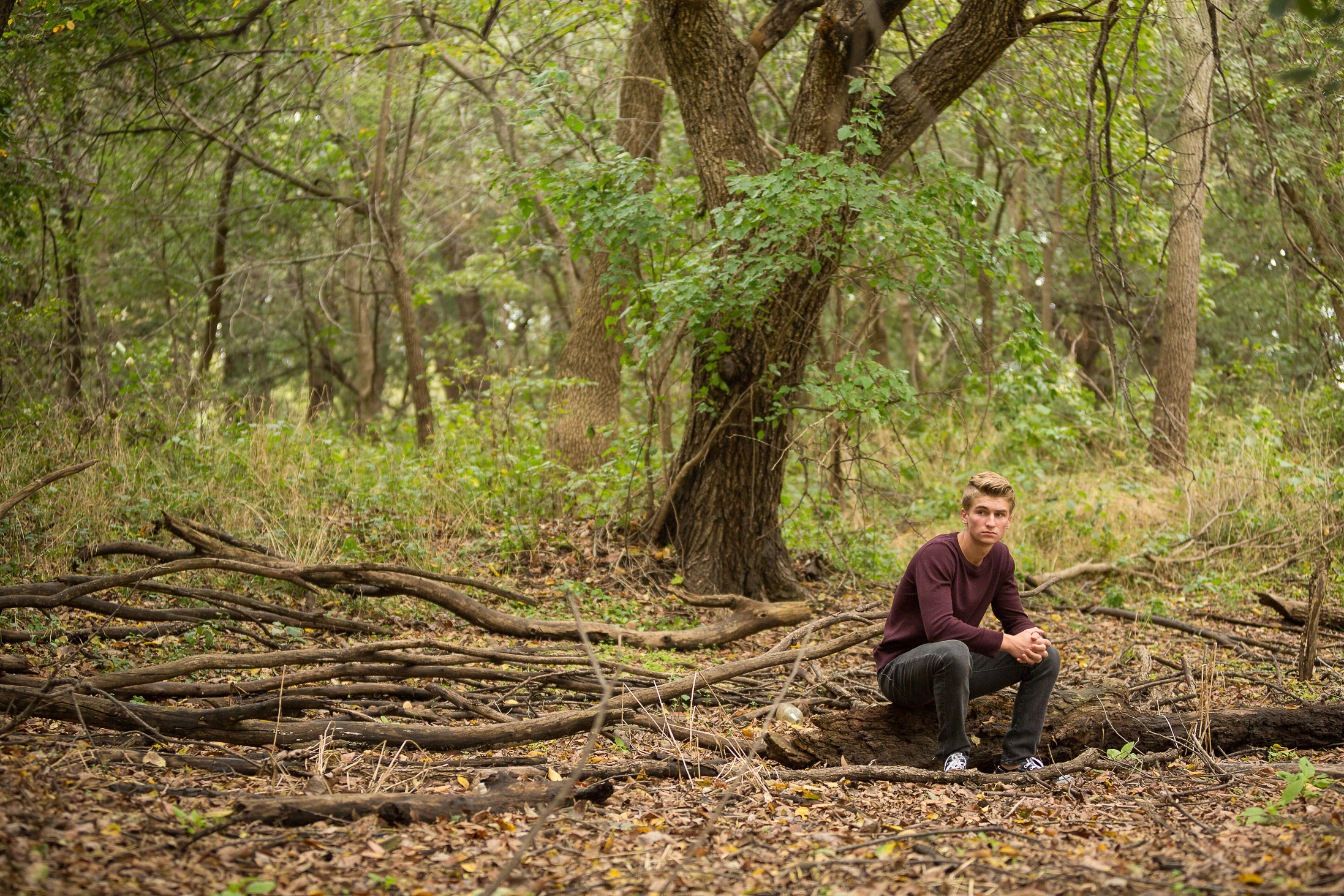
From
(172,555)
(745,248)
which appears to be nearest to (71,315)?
(172,555)

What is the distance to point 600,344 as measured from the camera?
10234 mm

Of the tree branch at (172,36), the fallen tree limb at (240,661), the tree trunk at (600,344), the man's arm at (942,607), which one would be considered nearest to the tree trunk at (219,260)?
the tree branch at (172,36)

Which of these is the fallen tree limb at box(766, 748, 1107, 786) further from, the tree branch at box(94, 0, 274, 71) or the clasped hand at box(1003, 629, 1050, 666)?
the tree branch at box(94, 0, 274, 71)

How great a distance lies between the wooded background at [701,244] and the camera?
21.5 feet

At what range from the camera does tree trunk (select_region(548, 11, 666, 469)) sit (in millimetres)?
9828

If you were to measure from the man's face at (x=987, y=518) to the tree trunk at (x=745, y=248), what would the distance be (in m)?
2.82

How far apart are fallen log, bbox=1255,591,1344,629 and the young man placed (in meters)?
3.41

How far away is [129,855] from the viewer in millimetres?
2611

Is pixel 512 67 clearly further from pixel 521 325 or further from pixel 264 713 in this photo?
pixel 521 325

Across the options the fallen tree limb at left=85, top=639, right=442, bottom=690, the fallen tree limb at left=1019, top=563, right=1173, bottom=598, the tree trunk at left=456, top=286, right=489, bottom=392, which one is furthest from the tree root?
the tree trunk at left=456, top=286, right=489, bottom=392

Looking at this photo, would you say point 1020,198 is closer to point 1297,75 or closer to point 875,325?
point 875,325

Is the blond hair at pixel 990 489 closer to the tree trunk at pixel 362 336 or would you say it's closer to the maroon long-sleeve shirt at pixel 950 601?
the maroon long-sleeve shirt at pixel 950 601

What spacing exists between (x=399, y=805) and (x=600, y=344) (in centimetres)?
748

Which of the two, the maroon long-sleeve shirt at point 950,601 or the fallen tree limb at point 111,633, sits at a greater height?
the maroon long-sleeve shirt at point 950,601
